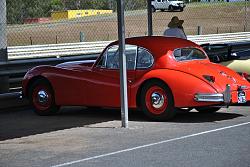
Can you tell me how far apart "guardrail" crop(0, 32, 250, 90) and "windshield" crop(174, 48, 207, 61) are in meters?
3.88

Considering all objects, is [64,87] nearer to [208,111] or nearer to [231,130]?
[208,111]

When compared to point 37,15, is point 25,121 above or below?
below

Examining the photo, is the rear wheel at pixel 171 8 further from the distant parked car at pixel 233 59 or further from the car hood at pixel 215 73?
the car hood at pixel 215 73

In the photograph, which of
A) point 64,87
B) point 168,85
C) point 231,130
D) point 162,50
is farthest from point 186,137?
point 64,87

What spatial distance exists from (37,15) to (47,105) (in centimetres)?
954

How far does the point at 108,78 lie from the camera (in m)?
10.4

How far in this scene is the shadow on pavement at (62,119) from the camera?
9484mm

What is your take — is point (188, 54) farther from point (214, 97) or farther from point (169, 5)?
point (169, 5)

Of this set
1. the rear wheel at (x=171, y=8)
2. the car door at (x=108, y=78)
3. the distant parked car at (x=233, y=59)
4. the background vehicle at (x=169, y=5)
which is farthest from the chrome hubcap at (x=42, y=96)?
the rear wheel at (x=171, y=8)

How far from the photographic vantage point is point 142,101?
10.0m

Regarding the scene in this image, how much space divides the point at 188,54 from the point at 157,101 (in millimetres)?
1275

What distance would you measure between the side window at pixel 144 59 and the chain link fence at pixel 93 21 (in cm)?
697

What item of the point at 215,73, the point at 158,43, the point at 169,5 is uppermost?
the point at 169,5

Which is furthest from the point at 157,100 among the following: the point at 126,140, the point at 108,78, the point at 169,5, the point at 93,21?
the point at 169,5
